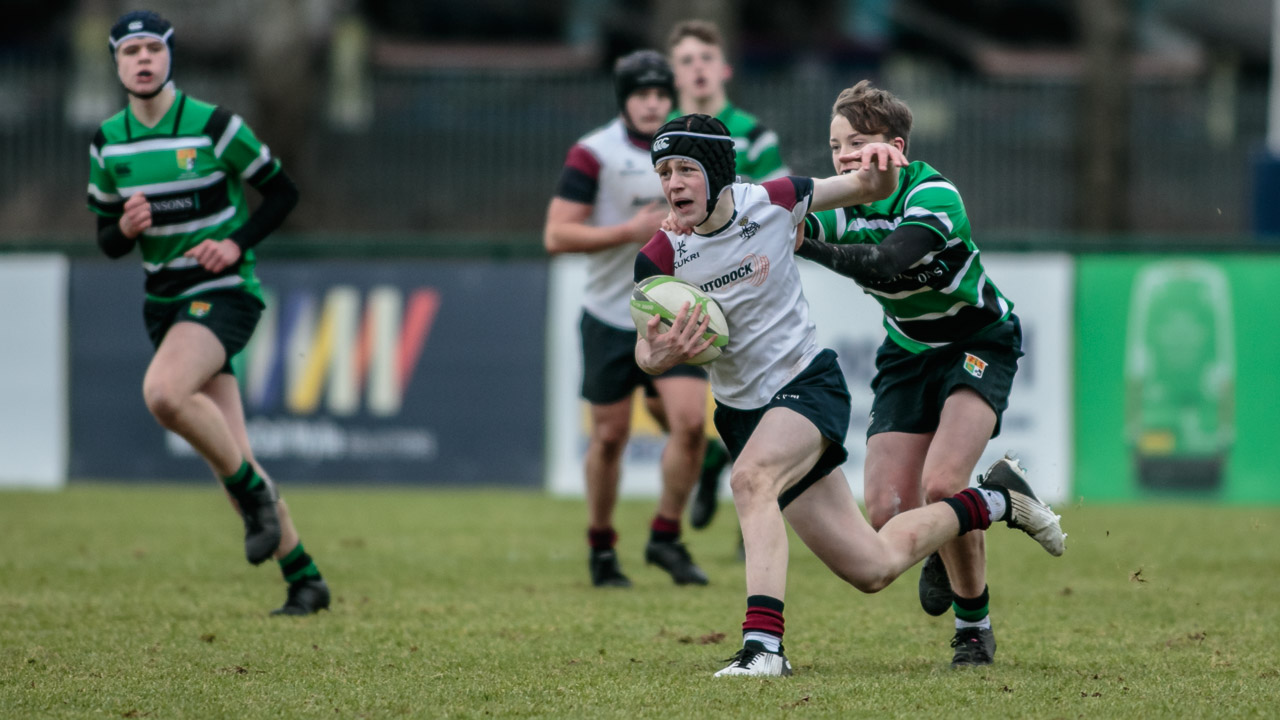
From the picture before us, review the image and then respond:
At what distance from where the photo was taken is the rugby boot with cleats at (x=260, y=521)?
640 cm

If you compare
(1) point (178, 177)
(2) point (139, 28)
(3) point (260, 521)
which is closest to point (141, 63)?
(2) point (139, 28)

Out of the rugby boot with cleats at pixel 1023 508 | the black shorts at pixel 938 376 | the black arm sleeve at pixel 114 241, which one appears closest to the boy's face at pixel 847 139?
the black shorts at pixel 938 376

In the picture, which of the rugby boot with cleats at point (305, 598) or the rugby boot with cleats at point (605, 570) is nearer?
the rugby boot with cleats at point (305, 598)

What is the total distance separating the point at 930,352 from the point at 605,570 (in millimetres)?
Answer: 2570

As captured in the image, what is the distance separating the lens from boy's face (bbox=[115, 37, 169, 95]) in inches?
257

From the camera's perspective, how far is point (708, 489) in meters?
8.71

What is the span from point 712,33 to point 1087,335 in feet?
15.1

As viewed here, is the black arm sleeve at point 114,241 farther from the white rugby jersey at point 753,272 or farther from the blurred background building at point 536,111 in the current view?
the blurred background building at point 536,111

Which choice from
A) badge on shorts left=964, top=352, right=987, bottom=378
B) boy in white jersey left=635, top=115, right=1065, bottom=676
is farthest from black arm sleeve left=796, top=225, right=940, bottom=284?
badge on shorts left=964, top=352, right=987, bottom=378

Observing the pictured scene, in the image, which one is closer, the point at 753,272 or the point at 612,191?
the point at 753,272

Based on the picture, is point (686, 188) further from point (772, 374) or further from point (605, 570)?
point (605, 570)

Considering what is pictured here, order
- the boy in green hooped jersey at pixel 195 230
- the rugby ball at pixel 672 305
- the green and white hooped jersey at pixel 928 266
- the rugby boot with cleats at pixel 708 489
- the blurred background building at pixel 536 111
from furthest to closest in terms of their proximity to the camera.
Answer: the blurred background building at pixel 536 111
the rugby boot with cleats at pixel 708 489
the boy in green hooped jersey at pixel 195 230
the green and white hooped jersey at pixel 928 266
the rugby ball at pixel 672 305

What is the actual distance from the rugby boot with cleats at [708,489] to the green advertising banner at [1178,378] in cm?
386

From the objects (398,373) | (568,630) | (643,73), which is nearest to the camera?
(568,630)
